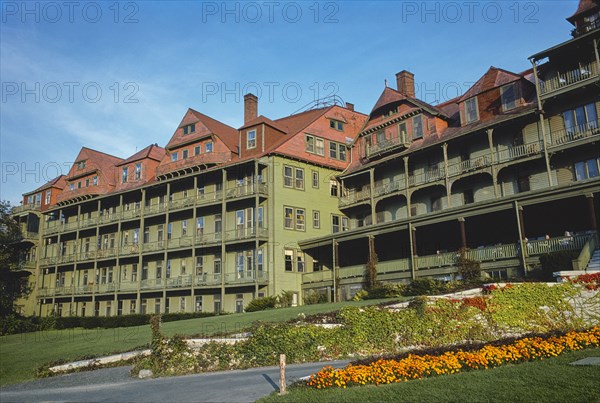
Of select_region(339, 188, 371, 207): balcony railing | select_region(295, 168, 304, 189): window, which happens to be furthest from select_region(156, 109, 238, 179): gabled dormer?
select_region(339, 188, 371, 207): balcony railing

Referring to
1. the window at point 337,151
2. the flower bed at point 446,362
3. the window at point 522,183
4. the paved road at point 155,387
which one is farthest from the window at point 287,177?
the flower bed at point 446,362

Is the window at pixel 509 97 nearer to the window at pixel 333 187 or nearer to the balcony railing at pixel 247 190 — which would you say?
the window at pixel 333 187

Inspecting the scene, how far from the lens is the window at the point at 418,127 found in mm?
39209

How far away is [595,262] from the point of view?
916 inches

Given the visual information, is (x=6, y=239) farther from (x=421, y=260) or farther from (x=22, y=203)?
(x=421, y=260)

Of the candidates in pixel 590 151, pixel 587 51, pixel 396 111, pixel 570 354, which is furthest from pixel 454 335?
pixel 396 111

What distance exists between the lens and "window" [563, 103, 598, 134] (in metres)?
29.8

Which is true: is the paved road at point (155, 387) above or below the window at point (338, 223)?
below

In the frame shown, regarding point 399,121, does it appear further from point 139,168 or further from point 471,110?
point 139,168

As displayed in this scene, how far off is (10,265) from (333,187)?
28879 mm

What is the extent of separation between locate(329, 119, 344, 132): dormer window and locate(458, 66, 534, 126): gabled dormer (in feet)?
42.1

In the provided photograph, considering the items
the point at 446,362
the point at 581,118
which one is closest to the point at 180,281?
the point at 581,118

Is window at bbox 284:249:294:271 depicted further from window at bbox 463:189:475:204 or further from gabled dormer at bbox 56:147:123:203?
gabled dormer at bbox 56:147:123:203

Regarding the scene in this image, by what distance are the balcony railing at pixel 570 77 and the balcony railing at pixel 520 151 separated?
2954 millimetres
